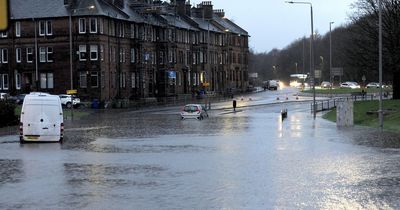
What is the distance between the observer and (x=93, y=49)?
7375cm

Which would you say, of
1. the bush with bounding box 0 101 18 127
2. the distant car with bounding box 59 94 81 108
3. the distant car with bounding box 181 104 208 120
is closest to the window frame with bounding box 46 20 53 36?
the distant car with bounding box 59 94 81 108

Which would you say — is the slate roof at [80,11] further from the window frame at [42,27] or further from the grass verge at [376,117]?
the grass verge at [376,117]

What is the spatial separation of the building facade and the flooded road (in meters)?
42.9

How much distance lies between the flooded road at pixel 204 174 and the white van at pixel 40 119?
3.07 ft

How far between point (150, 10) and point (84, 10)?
1332cm

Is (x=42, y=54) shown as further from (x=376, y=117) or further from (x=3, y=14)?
(x=3, y=14)

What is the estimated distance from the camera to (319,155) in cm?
2197

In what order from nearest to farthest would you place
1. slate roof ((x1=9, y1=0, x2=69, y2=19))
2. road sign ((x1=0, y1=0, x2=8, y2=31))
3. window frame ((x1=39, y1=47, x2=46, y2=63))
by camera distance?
road sign ((x1=0, y1=0, x2=8, y2=31)) → slate roof ((x1=9, y1=0, x2=69, y2=19)) → window frame ((x1=39, y1=47, x2=46, y2=63))

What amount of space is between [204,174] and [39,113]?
1363 centimetres

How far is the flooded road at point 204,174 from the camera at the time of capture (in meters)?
12.7

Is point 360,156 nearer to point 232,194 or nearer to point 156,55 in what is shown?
point 232,194

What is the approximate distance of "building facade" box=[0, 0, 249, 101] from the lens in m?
73.8

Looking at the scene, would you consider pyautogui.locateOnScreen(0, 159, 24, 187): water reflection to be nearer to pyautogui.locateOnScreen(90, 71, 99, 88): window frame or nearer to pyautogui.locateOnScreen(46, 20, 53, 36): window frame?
pyautogui.locateOnScreen(90, 71, 99, 88): window frame

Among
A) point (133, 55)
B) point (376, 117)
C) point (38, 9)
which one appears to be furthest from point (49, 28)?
point (376, 117)
